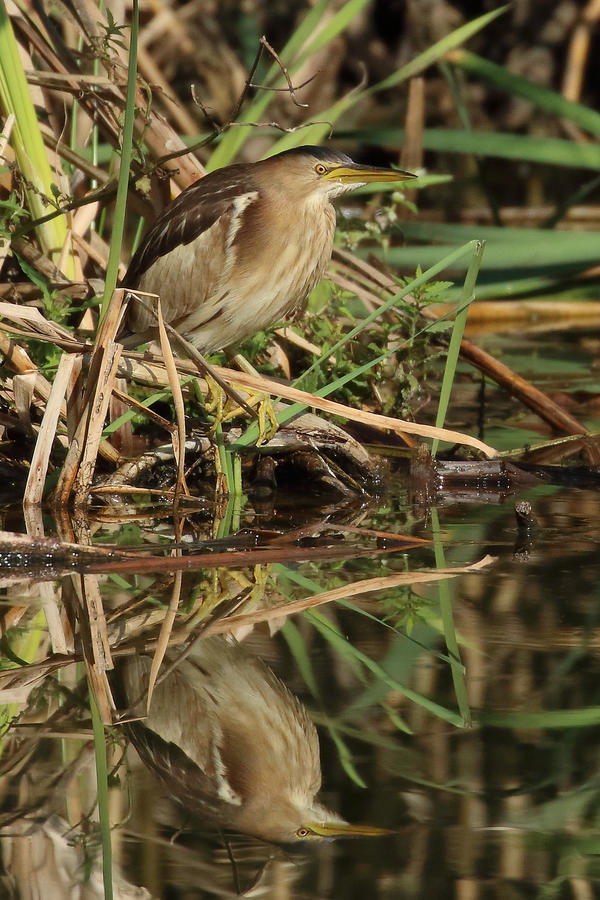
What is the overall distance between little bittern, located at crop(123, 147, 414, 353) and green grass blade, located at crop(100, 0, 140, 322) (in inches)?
23.9

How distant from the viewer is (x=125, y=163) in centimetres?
283

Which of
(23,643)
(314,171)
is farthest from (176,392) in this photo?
(23,643)

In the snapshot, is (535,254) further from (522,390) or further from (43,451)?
(43,451)

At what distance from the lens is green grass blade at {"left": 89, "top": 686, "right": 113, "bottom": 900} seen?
151cm

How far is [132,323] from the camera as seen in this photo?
3.83 metres

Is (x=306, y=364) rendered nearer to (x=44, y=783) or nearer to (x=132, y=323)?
(x=132, y=323)

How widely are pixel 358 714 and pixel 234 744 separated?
0.19 metres

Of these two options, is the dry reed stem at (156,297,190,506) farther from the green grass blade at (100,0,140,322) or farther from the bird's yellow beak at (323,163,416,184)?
the bird's yellow beak at (323,163,416,184)

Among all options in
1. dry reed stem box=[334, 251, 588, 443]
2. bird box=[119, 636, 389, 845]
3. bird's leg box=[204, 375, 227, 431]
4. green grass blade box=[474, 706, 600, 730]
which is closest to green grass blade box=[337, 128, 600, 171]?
dry reed stem box=[334, 251, 588, 443]

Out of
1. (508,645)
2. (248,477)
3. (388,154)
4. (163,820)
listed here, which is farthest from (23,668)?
(388,154)

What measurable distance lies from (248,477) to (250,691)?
160 cm

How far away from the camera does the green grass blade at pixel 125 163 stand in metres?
2.66

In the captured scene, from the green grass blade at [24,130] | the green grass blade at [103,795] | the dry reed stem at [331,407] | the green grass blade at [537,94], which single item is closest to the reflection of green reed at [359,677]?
the green grass blade at [103,795]

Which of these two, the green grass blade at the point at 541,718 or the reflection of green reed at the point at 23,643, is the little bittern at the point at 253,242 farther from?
the green grass blade at the point at 541,718
